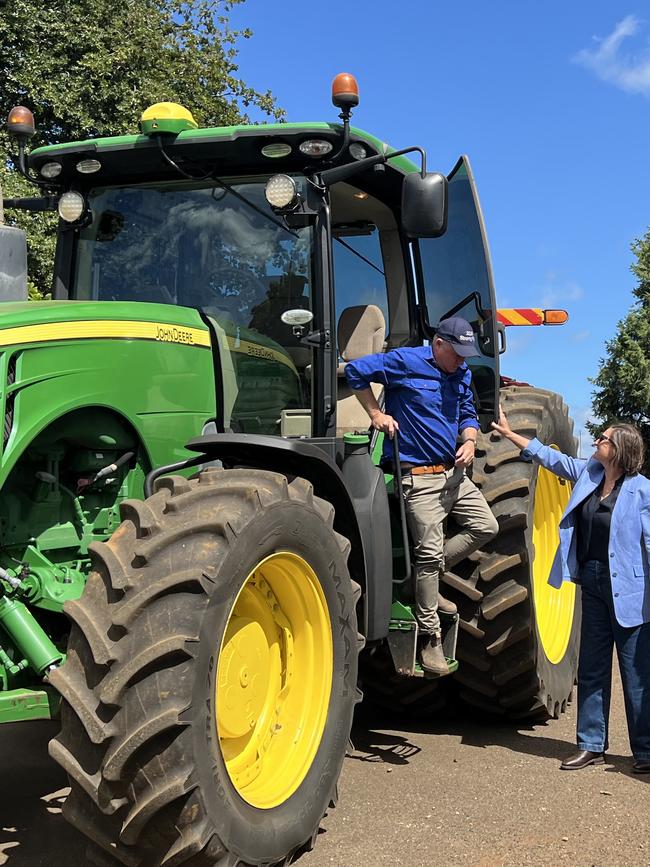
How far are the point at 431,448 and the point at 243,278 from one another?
1.21 meters

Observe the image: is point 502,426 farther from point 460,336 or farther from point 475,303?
point 460,336

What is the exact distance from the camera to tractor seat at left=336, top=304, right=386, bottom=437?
5.01 meters

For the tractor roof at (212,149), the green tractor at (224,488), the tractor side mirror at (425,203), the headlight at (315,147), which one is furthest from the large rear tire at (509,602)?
the headlight at (315,147)

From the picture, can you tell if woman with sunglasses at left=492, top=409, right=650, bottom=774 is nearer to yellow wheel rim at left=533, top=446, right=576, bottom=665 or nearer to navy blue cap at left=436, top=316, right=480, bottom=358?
yellow wheel rim at left=533, top=446, right=576, bottom=665

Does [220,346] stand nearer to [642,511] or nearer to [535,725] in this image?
[642,511]

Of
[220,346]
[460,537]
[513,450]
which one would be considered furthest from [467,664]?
[220,346]

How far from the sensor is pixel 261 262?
4219mm

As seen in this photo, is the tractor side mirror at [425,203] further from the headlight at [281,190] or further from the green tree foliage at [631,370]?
the green tree foliage at [631,370]

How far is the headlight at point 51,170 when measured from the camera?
4445 mm

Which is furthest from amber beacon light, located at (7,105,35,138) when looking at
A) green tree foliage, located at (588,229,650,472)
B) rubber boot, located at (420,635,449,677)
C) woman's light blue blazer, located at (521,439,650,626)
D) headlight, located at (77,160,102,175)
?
green tree foliage, located at (588,229,650,472)

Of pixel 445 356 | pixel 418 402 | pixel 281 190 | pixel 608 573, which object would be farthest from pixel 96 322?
pixel 608 573

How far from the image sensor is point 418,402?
181 inches

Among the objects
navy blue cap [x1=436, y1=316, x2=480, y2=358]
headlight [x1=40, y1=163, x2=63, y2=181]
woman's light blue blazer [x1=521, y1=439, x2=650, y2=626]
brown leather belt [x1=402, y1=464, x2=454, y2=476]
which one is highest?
headlight [x1=40, y1=163, x2=63, y2=181]

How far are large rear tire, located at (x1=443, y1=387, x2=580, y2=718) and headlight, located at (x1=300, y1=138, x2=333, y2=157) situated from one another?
191cm
